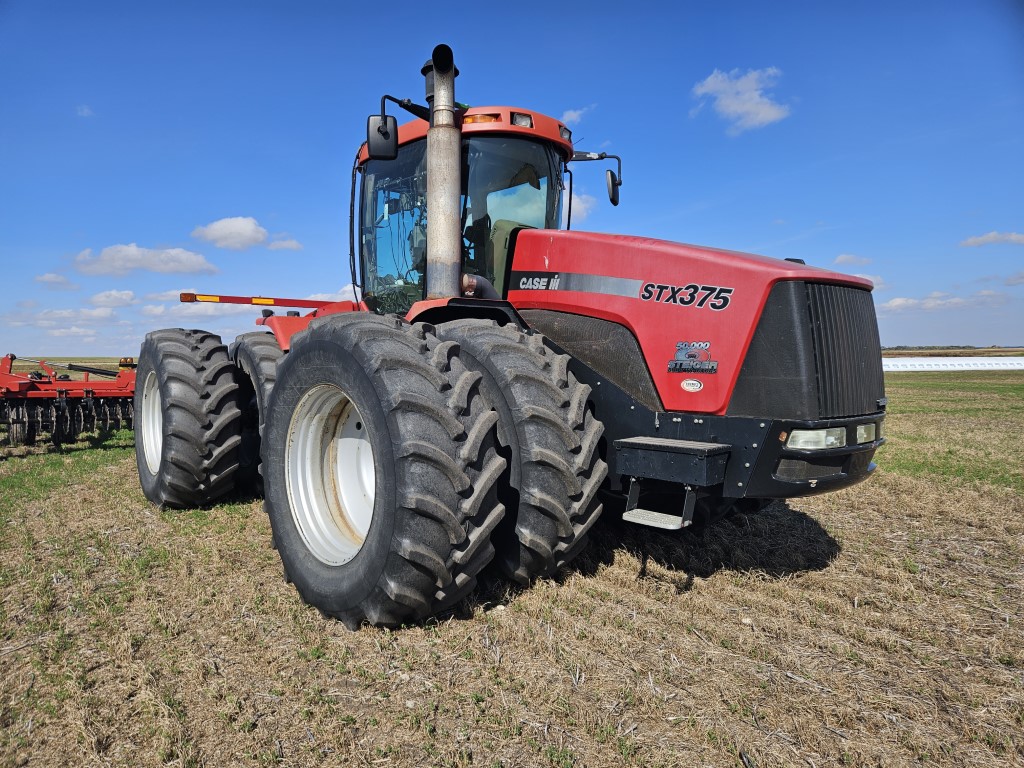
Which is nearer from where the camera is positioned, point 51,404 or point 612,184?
point 612,184

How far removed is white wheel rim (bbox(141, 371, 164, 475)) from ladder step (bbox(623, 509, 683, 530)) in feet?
15.3

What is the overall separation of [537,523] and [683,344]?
4.02ft

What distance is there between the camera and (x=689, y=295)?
3.56 m

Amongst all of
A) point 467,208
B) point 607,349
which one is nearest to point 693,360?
point 607,349

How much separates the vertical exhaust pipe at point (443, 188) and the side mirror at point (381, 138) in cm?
25

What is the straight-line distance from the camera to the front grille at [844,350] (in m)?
3.40

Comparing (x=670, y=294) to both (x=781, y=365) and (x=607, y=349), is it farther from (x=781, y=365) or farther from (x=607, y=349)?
(x=781, y=365)

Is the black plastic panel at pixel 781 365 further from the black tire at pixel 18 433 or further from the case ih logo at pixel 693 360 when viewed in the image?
the black tire at pixel 18 433

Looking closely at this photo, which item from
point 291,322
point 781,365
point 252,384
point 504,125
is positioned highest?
point 504,125

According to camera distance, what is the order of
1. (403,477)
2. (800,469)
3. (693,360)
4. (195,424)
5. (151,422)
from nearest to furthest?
1. (403,477)
2. (800,469)
3. (693,360)
4. (195,424)
5. (151,422)

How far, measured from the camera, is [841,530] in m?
5.36

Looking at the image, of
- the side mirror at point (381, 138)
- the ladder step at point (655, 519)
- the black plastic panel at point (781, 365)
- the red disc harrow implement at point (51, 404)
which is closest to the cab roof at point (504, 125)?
the side mirror at point (381, 138)

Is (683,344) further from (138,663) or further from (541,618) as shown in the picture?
(138,663)

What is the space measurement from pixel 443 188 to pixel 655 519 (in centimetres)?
239
